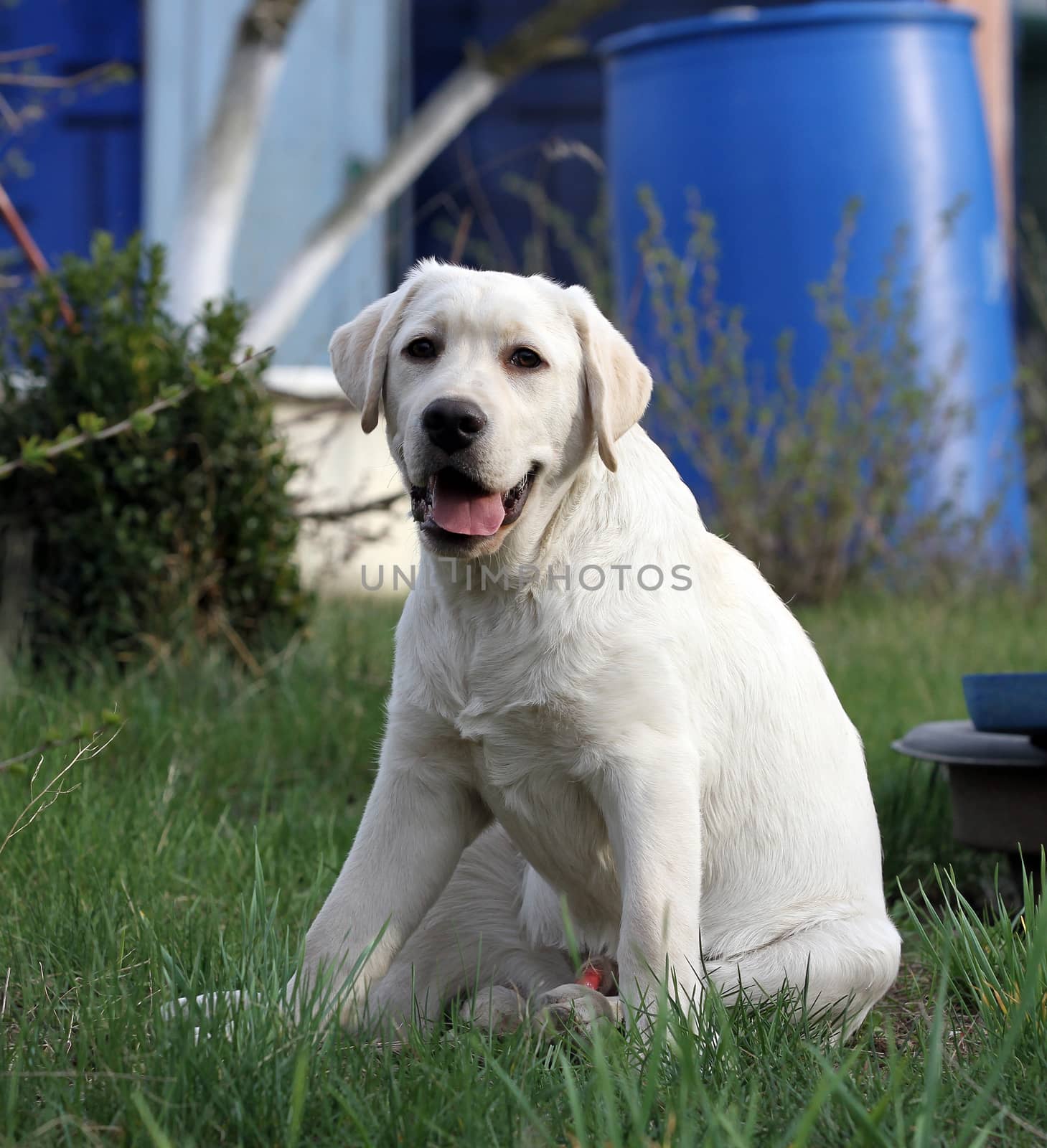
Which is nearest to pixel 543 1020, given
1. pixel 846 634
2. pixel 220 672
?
pixel 220 672

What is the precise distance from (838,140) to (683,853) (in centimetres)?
474

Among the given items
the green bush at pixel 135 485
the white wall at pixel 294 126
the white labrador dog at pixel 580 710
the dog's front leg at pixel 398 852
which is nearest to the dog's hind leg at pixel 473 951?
the white labrador dog at pixel 580 710

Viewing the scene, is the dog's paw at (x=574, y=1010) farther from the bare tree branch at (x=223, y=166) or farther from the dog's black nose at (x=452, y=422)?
the bare tree branch at (x=223, y=166)

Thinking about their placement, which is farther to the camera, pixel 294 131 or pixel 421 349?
pixel 294 131

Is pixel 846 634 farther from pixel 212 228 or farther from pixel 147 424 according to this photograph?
pixel 147 424

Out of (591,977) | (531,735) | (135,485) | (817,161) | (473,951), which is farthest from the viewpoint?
(817,161)

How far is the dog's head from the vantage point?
2.16 meters

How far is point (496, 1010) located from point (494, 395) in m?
0.94

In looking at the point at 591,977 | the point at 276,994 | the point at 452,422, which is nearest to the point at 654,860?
the point at 591,977

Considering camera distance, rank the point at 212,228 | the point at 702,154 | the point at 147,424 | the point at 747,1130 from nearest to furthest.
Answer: the point at 747,1130 → the point at 147,424 → the point at 212,228 → the point at 702,154

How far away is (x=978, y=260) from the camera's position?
21.4 feet

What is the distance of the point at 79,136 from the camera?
809cm

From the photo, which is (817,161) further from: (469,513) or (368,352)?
(469,513)

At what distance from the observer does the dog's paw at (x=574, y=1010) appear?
2.04m
